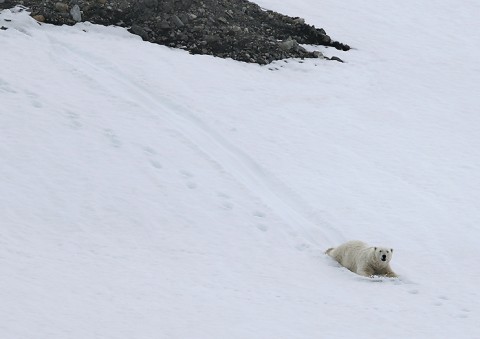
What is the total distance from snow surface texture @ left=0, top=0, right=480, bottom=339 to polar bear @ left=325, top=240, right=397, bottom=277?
0.18 m

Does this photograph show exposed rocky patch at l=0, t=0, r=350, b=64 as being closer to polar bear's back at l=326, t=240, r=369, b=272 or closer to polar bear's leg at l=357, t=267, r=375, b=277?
polar bear's back at l=326, t=240, r=369, b=272

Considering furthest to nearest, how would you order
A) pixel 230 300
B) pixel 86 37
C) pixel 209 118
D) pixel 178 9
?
pixel 178 9 < pixel 86 37 < pixel 209 118 < pixel 230 300

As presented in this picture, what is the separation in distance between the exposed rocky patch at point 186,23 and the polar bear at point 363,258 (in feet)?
28.3

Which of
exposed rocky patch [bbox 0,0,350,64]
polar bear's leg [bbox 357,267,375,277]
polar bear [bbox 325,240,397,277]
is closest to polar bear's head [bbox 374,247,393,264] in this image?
polar bear [bbox 325,240,397,277]

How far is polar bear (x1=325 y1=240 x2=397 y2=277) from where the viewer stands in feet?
32.1

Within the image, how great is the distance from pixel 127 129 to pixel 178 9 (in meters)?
6.01

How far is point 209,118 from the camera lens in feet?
48.1

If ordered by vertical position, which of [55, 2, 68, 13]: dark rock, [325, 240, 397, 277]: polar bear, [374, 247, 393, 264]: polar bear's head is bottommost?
[325, 240, 397, 277]: polar bear

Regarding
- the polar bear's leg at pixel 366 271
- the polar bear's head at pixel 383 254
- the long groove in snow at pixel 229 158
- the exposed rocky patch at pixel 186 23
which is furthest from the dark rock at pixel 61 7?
the polar bear's head at pixel 383 254

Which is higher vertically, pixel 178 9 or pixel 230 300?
pixel 178 9

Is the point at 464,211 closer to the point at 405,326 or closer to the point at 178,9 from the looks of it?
the point at 405,326

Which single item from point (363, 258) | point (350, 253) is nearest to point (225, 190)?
point (350, 253)

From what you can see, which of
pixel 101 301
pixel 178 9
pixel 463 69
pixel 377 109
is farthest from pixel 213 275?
pixel 463 69

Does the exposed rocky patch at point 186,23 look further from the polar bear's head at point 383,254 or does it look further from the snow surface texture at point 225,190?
Result: the polar bear's head at point 383,254
